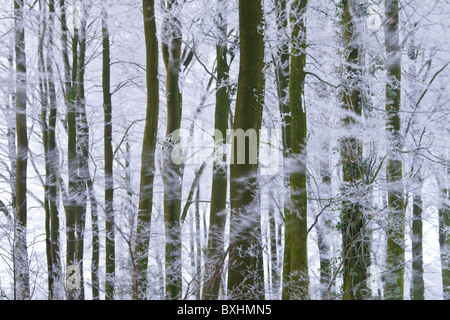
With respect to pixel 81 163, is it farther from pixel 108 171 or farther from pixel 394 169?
pixel 394 169

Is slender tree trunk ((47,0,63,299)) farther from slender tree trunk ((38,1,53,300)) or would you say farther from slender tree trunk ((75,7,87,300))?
slender tree trunk ((75,7,87,300))

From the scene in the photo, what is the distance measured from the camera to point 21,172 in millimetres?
11742

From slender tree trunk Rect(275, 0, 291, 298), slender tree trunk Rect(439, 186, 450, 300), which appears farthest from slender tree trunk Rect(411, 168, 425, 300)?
slender tree trunk Rect(275, 0, 291, 298)

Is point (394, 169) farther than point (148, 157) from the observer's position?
Yes

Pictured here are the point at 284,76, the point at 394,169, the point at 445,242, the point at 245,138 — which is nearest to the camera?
the point at 245,138

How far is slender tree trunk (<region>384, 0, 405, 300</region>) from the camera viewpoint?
9586 mm

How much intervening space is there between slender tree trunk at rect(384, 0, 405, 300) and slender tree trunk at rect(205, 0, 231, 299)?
2.95 metres

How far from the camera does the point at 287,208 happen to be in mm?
9422

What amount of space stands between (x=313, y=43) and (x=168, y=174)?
408 centimetres

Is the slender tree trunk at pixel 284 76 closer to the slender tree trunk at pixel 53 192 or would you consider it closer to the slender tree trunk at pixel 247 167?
the slender tree trunk at pixel 247 167

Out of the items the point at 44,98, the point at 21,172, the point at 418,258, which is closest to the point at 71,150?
the point at 21,172

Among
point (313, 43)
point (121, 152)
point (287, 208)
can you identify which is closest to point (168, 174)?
point (287, 208)

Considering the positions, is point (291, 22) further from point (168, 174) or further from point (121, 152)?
point (121, 152)

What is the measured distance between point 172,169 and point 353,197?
179 inches
